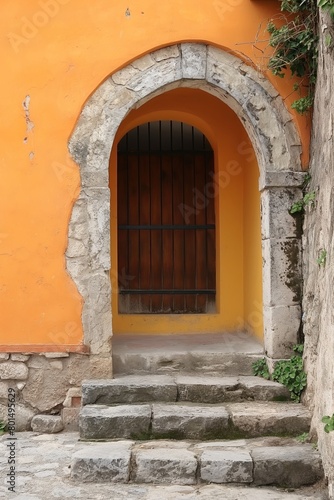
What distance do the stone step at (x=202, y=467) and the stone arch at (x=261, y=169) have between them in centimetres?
120

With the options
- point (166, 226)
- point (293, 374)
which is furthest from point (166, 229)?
point (293, 374)

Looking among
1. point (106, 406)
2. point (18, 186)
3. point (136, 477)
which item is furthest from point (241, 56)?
point (136, 477)

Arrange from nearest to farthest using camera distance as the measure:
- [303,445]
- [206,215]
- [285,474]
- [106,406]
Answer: [285,474], [303,445], [106,406], [206,215]

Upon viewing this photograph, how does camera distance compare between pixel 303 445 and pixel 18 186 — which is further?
pixel 18 186

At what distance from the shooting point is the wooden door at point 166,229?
7.56m

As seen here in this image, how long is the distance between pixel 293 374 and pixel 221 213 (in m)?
2.24

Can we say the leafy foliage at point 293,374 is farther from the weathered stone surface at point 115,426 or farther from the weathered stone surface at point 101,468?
the weathered stone surface at point 101,468

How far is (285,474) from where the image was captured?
4.37 meters

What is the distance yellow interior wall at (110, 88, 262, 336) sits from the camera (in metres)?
6.97

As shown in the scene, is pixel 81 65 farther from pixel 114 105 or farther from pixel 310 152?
pixel 310 152

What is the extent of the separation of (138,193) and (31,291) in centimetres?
246

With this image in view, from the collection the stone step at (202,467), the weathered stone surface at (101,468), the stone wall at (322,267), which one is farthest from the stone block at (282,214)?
the weathered stone surface at (101,468)

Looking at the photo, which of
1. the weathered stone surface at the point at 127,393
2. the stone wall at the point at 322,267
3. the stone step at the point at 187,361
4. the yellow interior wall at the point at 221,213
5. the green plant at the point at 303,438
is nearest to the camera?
the stone wall at the point at 322,267

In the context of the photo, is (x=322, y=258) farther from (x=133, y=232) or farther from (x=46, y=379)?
(x=133, y=232)
